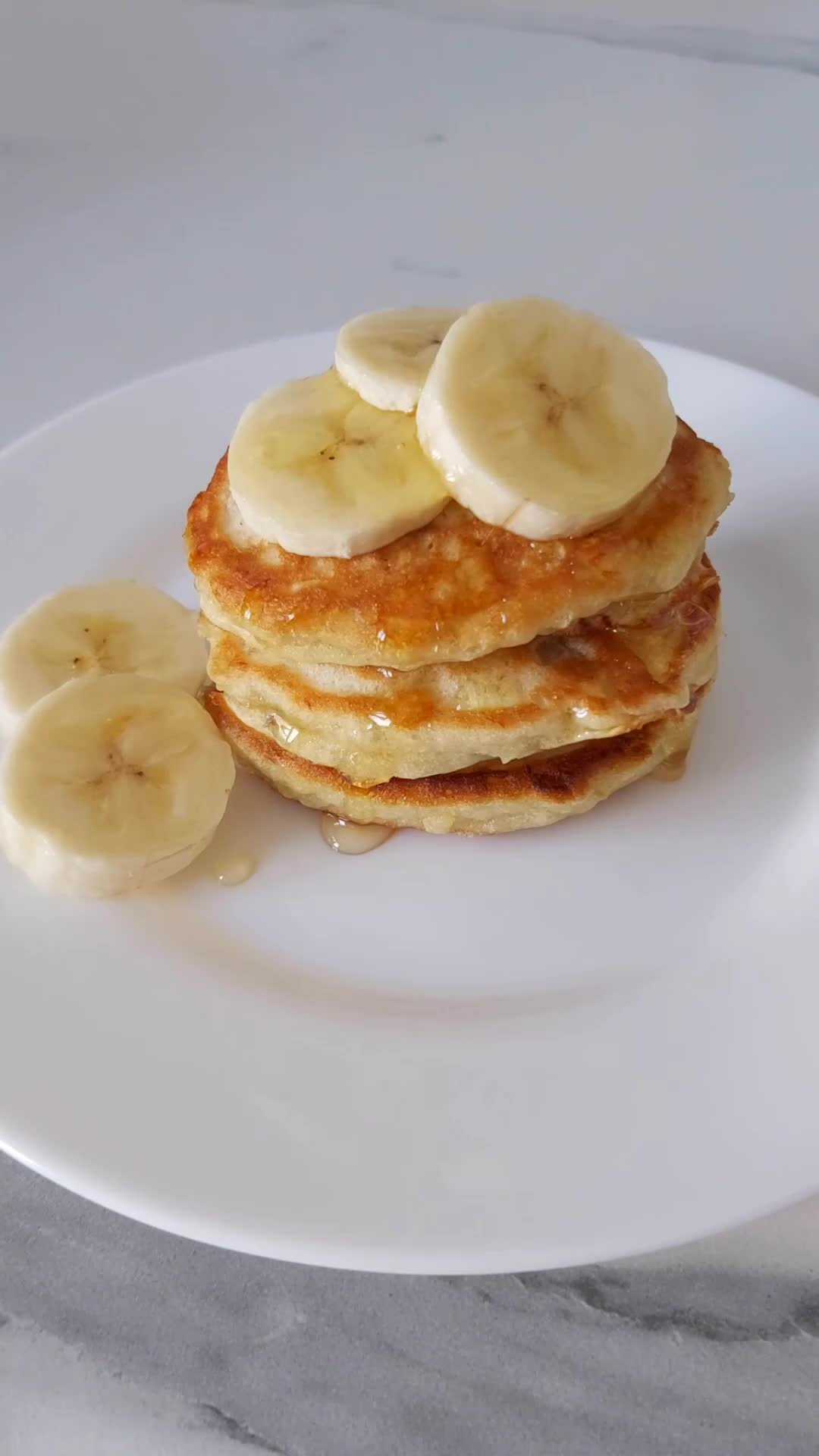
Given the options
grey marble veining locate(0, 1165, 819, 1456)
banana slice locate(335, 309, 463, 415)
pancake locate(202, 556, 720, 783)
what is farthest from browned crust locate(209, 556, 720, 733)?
grey marble veining locate(0, 1165, 819, 1456)

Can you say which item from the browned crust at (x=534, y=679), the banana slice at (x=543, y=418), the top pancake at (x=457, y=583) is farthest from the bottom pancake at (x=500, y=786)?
the banana slice at (x=543, y=418)

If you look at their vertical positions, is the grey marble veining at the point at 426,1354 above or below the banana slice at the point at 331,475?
below

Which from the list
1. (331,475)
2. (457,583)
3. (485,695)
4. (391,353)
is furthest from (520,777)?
(391,353)

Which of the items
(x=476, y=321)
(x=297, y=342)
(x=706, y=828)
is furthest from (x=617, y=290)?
(x=706, y=828)

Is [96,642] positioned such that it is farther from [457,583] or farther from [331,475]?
[457,583]

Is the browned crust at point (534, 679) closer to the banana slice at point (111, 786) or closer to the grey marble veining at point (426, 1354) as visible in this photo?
the banana slice at point (111, 786)
